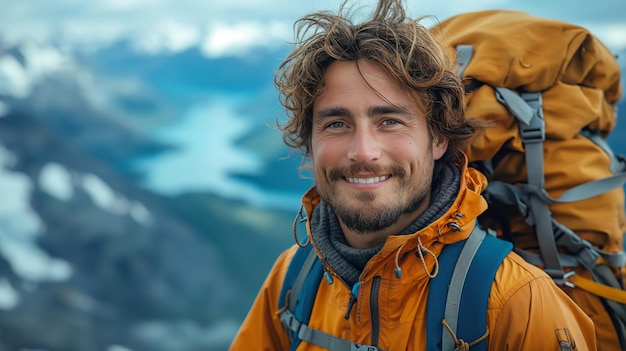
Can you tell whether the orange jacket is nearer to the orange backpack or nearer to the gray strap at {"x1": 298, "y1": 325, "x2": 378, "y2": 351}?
the gray strap at {"x1": 298, "y1": 325, "x2": 378, "y2": 351}

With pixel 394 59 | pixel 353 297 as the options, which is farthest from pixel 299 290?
pixel 394 59

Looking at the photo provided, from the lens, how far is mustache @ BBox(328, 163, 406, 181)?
71.1 inches

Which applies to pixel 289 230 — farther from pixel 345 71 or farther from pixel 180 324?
pixel 345 71

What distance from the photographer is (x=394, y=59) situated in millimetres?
1857

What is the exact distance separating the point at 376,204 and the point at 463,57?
2.39 ft

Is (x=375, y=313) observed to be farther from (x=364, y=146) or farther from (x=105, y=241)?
(x=105, y=241)

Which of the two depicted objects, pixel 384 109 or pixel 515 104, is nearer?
pixel 384 109

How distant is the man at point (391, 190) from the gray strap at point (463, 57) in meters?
0.12

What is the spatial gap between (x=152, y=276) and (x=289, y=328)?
176 inches

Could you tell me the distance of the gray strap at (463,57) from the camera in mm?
2088

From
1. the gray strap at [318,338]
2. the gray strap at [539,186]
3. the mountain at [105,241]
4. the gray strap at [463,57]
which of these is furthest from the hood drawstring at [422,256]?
the mountain at [105,241]

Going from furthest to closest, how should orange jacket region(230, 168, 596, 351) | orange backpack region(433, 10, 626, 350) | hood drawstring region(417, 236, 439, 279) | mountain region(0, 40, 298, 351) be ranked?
mountain region(0, 40, 298, 351) → orange backpack region(433, 10, 626, 350) → hood drawstring region(417, 236, 439, 279) → orange jacket region(230, 168, 596, 351)

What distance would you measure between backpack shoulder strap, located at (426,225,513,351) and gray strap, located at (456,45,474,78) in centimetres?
71

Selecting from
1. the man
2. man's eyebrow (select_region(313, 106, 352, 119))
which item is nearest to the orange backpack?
the man
